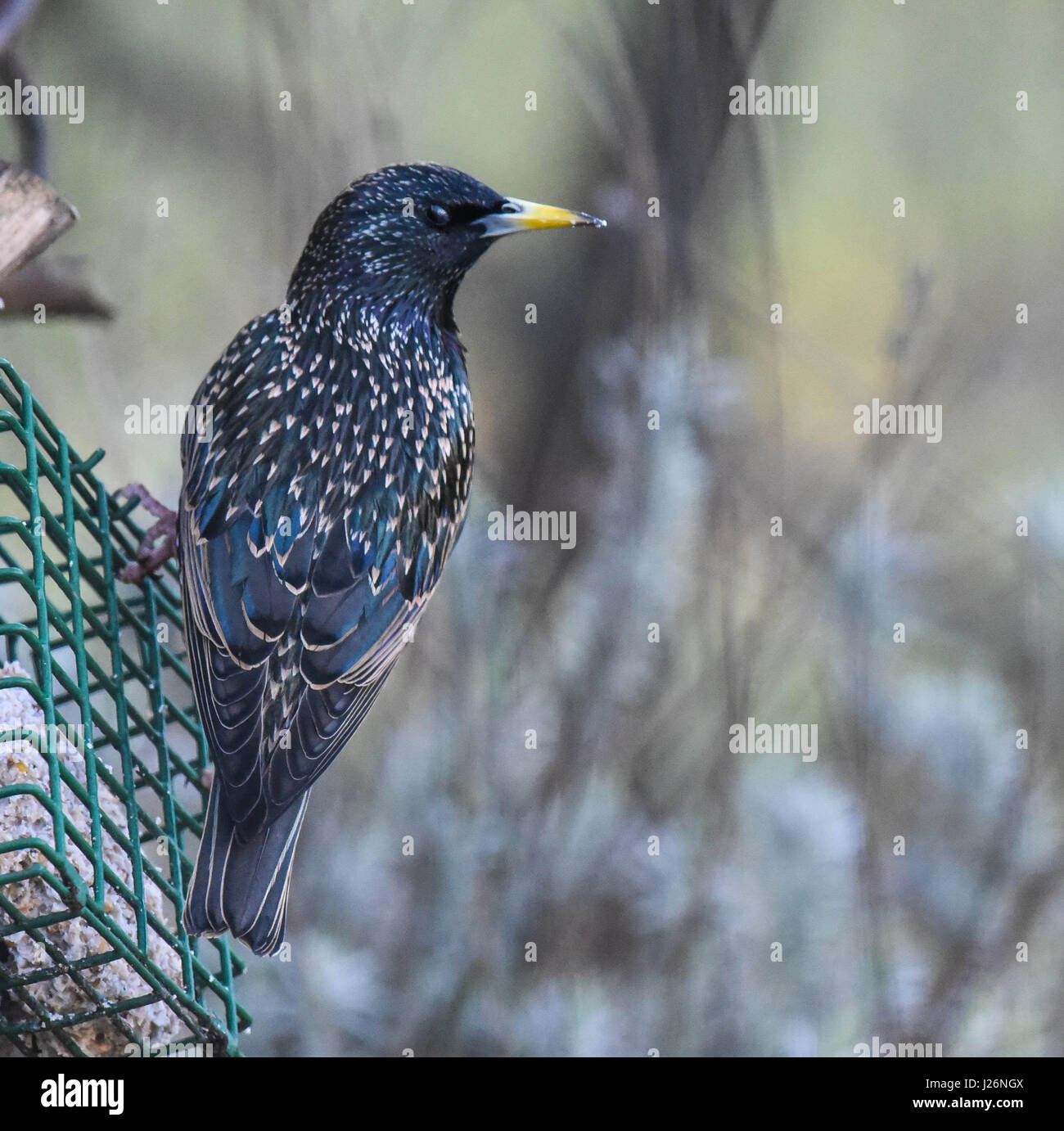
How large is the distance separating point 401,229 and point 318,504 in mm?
770

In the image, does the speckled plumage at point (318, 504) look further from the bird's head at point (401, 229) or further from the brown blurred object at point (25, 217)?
the brown blurred object at point (25, 217)

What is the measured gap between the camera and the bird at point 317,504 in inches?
95.1

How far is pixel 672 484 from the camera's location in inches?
153

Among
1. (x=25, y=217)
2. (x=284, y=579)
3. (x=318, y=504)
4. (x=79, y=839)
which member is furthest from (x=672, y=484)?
(x=79, y=839)

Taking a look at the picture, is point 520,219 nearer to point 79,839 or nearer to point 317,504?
point 317,504

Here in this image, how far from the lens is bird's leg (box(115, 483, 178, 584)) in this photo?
8.97 ft

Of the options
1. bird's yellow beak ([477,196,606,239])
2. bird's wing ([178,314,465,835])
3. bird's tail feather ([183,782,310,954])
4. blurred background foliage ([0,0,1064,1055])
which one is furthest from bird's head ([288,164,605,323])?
bird's tail feather ([183,782,310,954])

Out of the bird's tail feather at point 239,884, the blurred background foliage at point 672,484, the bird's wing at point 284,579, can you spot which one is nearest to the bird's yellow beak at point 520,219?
the bird's wing at point 284,579

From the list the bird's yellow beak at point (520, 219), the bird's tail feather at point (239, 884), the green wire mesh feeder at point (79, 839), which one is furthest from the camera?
the bird's yellow beak at point (520, 219)

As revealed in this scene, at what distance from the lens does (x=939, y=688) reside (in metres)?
4.11

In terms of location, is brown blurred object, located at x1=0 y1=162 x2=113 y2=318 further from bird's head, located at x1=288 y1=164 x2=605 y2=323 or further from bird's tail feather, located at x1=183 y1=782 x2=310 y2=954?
bird's tail feather, located at x1=183 y1=782 x2=310 y2=954

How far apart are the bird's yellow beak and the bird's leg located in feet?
3.03

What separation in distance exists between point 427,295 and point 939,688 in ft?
6.05

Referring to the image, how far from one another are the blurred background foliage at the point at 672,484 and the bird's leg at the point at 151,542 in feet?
3.88
